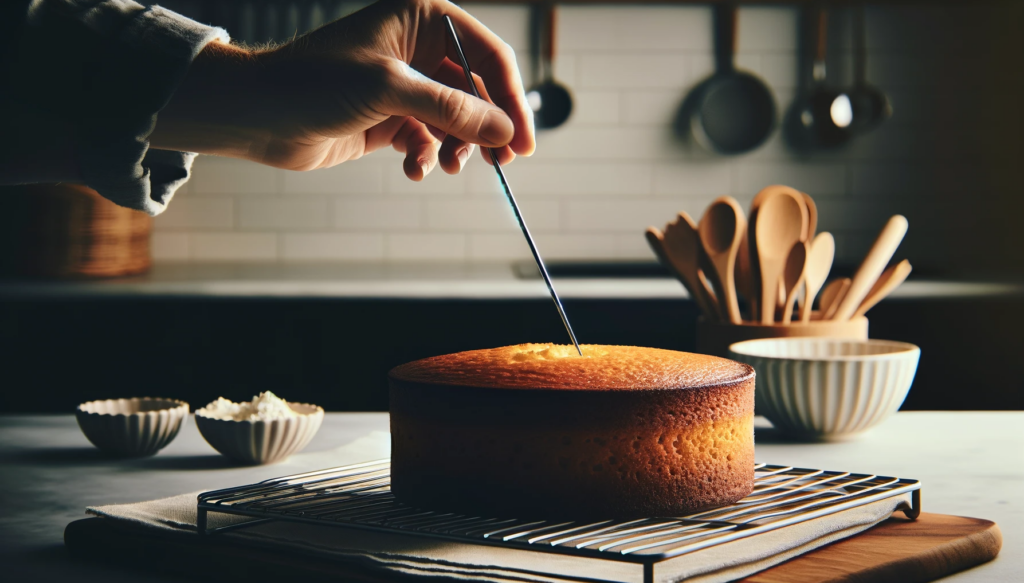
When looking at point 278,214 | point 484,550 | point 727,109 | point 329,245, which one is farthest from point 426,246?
point 484,550

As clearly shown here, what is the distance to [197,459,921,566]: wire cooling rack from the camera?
0.69 metres

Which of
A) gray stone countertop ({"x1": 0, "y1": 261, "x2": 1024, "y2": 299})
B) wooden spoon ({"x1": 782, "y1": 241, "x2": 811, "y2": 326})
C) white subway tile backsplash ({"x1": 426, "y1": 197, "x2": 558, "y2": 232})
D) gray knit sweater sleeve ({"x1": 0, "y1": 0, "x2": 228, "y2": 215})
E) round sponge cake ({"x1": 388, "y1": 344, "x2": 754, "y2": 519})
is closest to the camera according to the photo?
round sponge cake ({"x1": 388, "y1": 344, "x2": 754, "y2": 519})

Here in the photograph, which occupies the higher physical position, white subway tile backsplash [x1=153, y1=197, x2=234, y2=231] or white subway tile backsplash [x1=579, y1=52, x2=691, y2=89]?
white subway tile backsplash [x1=579, y1=52, x2=691, y2=89]

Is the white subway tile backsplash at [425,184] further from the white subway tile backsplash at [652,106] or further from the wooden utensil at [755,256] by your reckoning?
the wooden utensil at [755,256]

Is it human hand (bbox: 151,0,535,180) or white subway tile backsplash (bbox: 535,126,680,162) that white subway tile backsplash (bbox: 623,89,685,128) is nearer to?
white subway tile backsplash (bbox: 535,126,680,162)

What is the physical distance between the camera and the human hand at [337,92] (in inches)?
37.1

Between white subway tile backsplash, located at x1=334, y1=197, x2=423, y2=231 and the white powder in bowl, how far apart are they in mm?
2029

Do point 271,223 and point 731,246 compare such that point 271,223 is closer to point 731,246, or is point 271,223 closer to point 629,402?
point 731,246

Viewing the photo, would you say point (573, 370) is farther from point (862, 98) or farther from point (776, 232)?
point (862, 98)

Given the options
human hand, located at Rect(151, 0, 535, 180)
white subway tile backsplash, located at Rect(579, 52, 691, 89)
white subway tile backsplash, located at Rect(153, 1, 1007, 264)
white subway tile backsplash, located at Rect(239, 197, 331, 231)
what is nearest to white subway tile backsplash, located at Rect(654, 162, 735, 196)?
white subway tile backsplash, located at Rect(153, 1, 1007, 264)

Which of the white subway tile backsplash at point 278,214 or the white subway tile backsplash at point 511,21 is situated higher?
the white subway tile backsplash at point 511,21

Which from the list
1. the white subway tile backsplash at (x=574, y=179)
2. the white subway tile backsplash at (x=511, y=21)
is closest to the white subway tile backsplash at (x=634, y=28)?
the white subway tile backsplash at (x=511, y=21)

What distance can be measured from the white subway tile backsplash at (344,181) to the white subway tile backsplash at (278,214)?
3 cm

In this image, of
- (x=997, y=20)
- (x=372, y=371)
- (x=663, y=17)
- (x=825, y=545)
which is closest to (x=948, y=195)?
(x=997, y=20)
